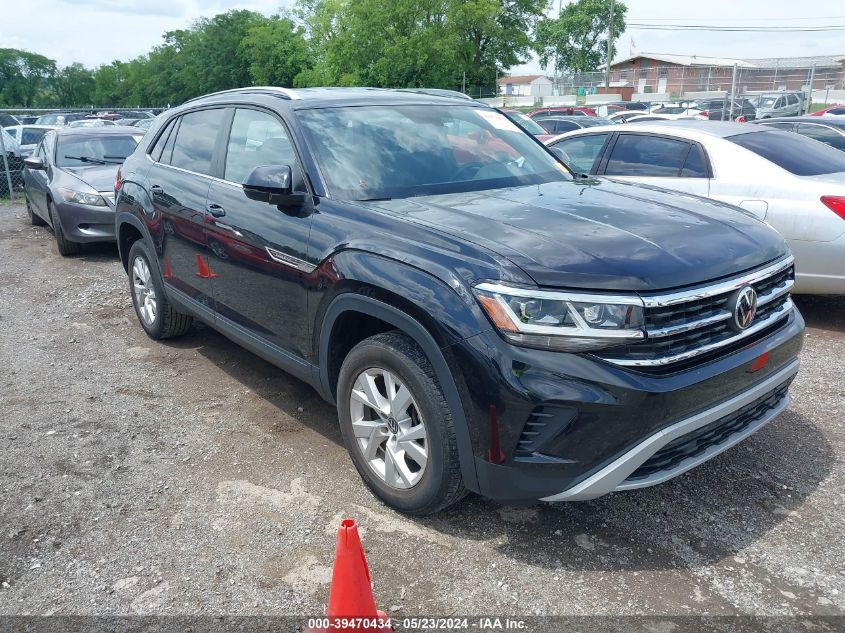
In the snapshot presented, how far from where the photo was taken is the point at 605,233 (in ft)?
9.89

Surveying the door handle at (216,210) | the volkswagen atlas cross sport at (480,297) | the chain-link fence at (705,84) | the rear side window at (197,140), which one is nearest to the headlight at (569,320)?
the volkswagen atlas cross sport at (480,297)

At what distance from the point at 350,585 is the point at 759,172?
16.1ft

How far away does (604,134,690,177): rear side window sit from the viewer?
6.30 metres

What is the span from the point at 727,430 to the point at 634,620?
3.09 feet

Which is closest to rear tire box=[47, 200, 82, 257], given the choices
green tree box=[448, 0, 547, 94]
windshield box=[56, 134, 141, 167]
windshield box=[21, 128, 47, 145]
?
windshield box=[56, 134, 141, 167]

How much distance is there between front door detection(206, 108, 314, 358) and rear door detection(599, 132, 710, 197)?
358 centimetres

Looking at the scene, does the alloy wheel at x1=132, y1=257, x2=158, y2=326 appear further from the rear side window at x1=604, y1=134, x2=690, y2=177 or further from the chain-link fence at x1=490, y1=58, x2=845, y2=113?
the chain-link fence at x1=490, y1=58, x2=845, y2=113

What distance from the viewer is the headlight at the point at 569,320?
264 cm

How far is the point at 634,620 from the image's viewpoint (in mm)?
2633

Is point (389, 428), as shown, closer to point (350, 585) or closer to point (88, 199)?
point (350, 585)

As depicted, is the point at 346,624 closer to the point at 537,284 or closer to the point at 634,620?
the point at 634,620

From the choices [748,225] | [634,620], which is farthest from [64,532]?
[748,225]

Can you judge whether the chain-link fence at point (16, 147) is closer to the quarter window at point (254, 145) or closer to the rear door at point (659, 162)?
the quarter window at point (254, 145)

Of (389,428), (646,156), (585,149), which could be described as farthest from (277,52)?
(389,428)
